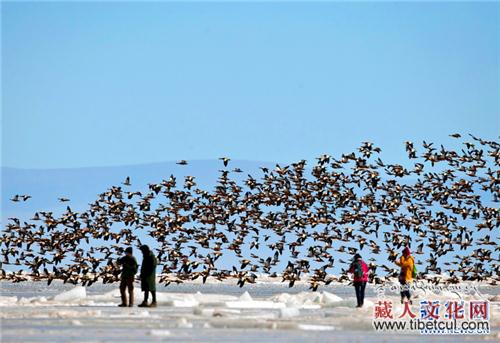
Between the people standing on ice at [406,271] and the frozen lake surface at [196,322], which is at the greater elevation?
the people standing on ice at [406,271]

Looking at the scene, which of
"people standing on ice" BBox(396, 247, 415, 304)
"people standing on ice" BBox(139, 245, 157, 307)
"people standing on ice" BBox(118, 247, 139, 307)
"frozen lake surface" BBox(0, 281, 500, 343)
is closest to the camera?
"frozen lake surface" BBox(0, 281, 500, 343)

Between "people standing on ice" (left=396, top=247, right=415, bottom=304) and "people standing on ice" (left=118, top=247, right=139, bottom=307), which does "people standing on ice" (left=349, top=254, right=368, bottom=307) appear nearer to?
"people standing on ice" (left=396, top=247, right=415, bottom=304)

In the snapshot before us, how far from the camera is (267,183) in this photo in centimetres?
5838

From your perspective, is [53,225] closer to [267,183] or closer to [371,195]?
[267,183]

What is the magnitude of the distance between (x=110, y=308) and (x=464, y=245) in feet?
91.7

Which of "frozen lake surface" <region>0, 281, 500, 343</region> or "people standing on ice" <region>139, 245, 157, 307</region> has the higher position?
"people standing on ice" <region>139, 245, 157, 307</region>

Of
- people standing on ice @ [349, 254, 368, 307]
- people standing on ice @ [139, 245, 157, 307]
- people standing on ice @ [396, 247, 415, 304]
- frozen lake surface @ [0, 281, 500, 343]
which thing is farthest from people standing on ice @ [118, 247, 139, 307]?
people standing on ice @ [396, 247, 415, 304]

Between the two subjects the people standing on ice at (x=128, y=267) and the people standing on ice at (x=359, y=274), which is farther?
the people standing on ice at (x=359, y=274)

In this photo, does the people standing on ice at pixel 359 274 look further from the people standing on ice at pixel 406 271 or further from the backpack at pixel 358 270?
the people standing on ice at pixel 406 271

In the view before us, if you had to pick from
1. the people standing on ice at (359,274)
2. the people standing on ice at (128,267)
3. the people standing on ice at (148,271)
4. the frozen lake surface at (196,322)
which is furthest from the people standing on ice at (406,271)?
the people standing on ice at (128,267)

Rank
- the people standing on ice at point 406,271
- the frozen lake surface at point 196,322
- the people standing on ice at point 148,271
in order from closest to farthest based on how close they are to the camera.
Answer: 1. the frozen lake surface at point 196,322
2. the people standing on ice at point 148,271
3. the people standing on ice at point 406,271

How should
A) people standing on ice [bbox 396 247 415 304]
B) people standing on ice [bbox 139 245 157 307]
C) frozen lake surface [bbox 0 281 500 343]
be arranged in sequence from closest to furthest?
frozen lake surface [bbox 0 281 500 343], people standing on ice [bbox 139 245 157 307], people standing on ice [bbox 396 247 415 304]

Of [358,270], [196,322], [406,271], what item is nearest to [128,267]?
[358,270]

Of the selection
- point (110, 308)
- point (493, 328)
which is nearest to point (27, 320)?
point (110, 308)
